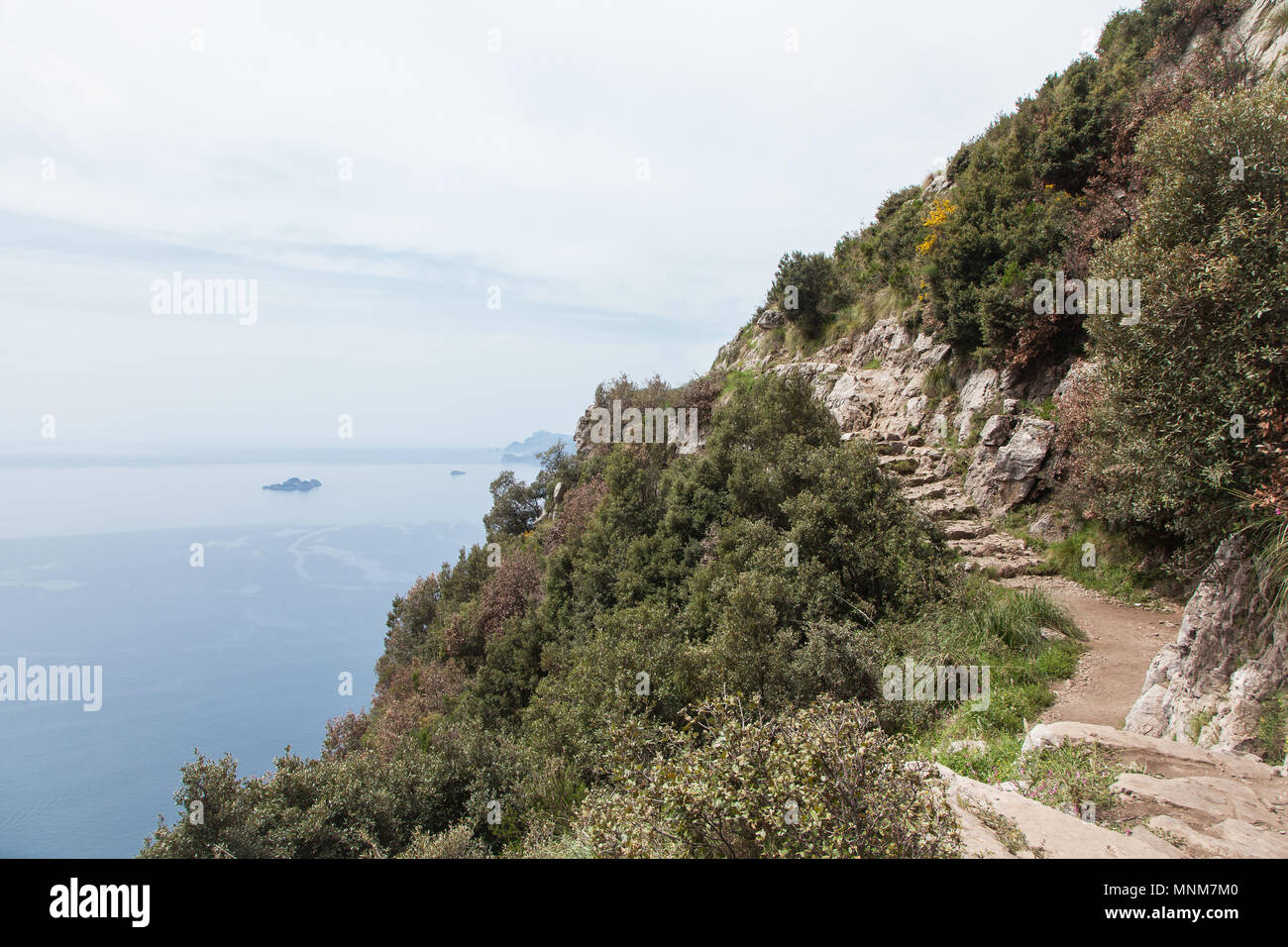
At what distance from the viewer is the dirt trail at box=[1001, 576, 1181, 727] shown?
8695 millimetres

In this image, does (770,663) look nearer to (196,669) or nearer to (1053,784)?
(1053,784)

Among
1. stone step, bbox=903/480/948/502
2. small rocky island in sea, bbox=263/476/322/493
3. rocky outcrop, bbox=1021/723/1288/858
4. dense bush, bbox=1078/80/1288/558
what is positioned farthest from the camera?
small rocky island in sea, bbox=263/476/322/493

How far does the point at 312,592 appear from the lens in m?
97.2

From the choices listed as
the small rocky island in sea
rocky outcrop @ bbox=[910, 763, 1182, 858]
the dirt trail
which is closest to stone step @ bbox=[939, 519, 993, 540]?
the dirt trail

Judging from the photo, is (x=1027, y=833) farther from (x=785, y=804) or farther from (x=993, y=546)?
(x=993, y=546)

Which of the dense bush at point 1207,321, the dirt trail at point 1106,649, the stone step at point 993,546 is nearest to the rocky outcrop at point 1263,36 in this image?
the dense bush at point 1207,321

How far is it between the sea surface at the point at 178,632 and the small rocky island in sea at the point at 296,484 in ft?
39.5

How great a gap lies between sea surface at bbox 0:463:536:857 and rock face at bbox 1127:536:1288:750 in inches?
525

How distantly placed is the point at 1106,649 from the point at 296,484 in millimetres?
208262

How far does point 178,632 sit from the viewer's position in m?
85.6

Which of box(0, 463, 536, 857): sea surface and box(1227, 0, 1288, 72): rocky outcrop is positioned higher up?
box(1227, 0, 1288, 72): rocky outcrop

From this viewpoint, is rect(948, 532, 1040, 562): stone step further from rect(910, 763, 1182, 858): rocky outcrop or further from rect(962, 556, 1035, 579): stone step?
rect(910, 763, 1182, 858): rocky outcrop

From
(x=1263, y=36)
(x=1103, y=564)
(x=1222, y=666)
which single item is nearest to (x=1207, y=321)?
(x=1222, y=666)
